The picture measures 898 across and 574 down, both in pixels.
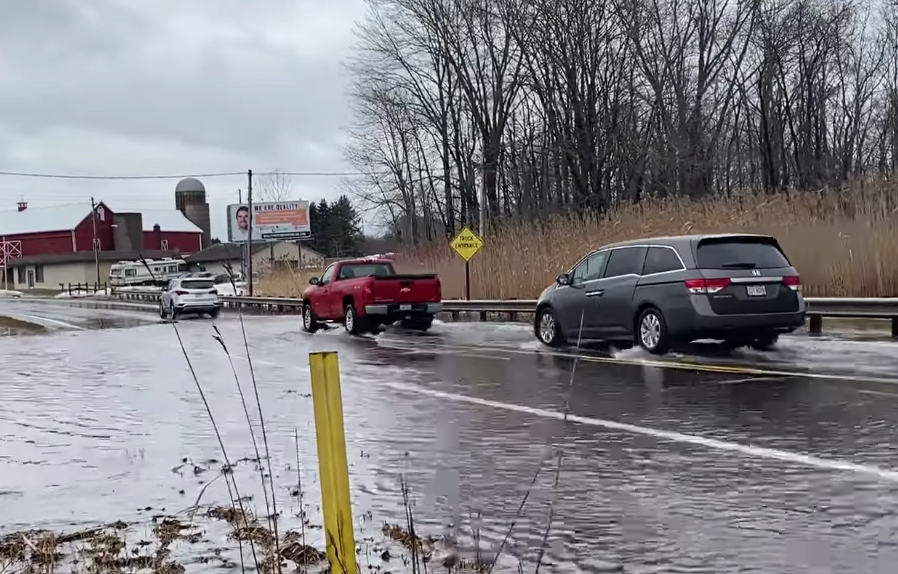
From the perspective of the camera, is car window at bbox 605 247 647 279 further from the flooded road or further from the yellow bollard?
the yellow bollard

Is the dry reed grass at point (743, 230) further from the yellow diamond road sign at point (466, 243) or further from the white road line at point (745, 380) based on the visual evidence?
the white road line at point (745, 380)

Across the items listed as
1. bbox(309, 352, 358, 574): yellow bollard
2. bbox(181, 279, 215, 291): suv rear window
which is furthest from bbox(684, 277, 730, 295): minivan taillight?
bbox(181, 279, 215, 291): suv rear window

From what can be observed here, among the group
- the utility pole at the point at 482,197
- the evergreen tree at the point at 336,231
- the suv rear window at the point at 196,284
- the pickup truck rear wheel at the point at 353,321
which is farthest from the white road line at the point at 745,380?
the evergreen tree at the point at 336,231

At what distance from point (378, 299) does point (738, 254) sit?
9.74m

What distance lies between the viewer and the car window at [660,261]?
555 inches

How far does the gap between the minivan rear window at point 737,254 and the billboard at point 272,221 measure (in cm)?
6542

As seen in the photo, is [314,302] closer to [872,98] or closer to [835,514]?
[835,514]

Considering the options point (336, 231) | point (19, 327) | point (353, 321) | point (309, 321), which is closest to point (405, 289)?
point (353, 321)

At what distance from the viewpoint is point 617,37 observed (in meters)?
43.8

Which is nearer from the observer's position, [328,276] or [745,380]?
[745,380]

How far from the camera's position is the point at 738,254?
13883 mm

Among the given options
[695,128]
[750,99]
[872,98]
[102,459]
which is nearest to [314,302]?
[102,459]

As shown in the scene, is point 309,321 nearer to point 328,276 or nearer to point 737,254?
point 328,276

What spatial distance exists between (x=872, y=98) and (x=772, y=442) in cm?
4807
